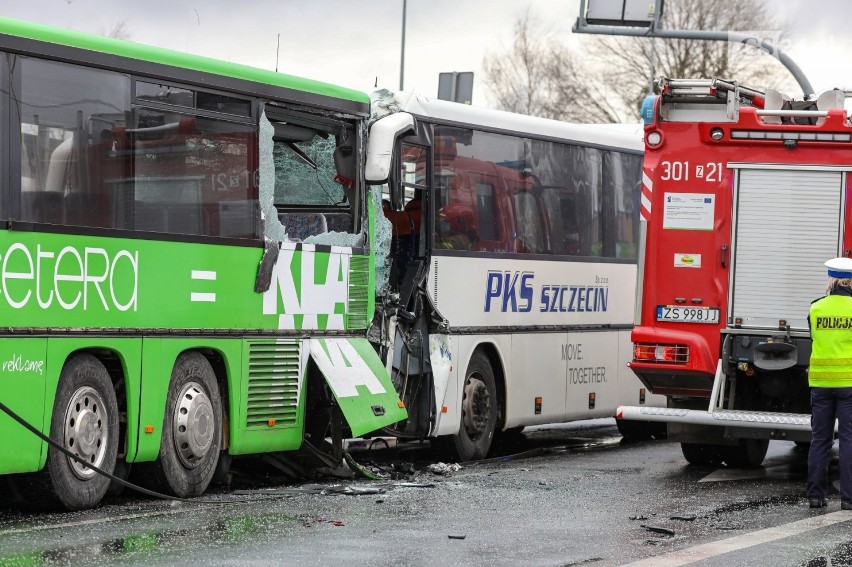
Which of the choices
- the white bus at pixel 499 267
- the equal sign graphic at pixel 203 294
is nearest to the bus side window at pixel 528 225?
the white bus at pixel 499 267

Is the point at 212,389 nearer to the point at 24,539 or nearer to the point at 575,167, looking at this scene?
the point at 24,539

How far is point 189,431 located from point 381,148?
10.8ft

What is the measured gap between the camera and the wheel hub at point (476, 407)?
51.3ft

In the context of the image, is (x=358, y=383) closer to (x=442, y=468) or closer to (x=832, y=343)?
(x=442, y=468)

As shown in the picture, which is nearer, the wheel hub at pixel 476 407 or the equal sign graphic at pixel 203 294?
the equal sign graphic at pixel 203 294

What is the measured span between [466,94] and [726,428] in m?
18.5

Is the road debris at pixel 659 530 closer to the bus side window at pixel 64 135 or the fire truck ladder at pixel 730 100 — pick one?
the bus side window at pixel 64 135

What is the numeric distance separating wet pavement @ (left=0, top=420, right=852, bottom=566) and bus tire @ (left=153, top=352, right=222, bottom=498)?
0.71 feet

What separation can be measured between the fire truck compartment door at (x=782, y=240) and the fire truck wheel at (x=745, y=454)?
158cm

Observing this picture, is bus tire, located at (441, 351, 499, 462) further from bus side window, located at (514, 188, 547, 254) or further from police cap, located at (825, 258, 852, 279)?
police cap, located at (825, 258, 852, 279)

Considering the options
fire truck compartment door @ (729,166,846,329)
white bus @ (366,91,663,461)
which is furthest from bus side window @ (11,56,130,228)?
fire truck compartment door @ (729,166,846,329)

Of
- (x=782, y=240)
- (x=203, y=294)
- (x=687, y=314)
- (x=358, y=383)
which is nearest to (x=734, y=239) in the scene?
(x=782, y=240)

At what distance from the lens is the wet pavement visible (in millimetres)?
8820

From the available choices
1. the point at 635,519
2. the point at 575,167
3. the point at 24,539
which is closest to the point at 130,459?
the point at 24,539
